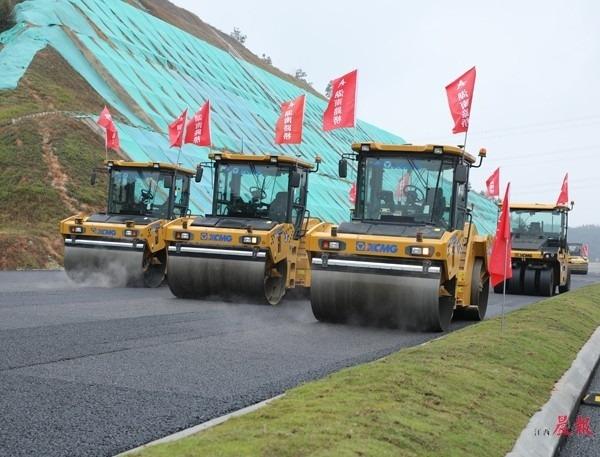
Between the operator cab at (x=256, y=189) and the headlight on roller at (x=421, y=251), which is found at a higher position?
the operator cab at (x=256, y=189)

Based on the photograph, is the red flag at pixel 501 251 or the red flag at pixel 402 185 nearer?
the red flag at pixel 501 251

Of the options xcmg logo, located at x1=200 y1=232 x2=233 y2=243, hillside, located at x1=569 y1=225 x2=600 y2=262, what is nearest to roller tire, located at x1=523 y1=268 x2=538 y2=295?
xcmg logo, located at x1=200 y1=232 x2=233 y2=243

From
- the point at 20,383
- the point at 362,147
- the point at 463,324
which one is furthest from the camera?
the point at 463,324

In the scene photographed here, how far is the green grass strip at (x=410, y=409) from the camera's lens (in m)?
4.17

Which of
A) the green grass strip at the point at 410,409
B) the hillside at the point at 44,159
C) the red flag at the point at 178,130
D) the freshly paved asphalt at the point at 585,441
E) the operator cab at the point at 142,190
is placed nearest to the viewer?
the green grass strip at the point at 410,409

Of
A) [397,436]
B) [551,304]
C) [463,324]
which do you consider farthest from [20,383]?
[551,304]

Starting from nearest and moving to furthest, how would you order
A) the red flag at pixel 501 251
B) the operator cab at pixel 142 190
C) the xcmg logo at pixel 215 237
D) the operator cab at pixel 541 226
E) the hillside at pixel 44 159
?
the red flag at pixel 501 251 < the xcmg logo at pixel 215 237 < the operator cab at pixel 142 190 < the operator cab at pixel 541 226 < the hillside at pixel 44 159

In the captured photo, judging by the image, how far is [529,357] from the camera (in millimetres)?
8125

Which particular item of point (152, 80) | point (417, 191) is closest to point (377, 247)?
point (417, 191)

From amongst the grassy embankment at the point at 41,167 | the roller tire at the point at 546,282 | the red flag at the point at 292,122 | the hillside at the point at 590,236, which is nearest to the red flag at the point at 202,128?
the red flag at the point at 292,122

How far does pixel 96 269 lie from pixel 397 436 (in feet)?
42.0

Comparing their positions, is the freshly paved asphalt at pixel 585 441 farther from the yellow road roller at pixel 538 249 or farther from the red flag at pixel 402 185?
the yellow road roller at pixel 538 249

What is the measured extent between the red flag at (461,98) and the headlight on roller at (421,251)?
4348mm

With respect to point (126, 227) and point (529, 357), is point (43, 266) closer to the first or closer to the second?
point (126, 227)
